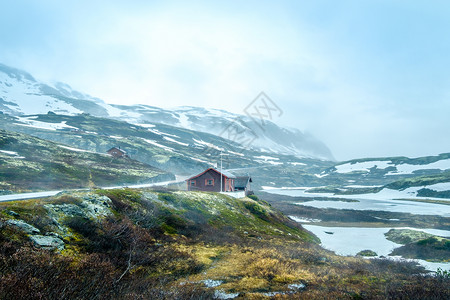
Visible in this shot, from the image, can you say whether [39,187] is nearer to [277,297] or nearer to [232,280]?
[232,280]

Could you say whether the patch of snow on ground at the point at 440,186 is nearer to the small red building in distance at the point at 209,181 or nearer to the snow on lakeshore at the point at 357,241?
the snow on lakeshore at the point at 357,241

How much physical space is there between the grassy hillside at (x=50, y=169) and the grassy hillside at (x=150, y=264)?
29058mm

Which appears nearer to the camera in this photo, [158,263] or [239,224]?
[158,263]

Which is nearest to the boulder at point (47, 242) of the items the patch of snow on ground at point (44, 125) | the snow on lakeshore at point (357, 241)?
the snow on lakeshore at point (357, 241)

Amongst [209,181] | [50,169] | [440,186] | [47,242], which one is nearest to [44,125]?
[50,169]

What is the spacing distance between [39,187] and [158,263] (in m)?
38.6

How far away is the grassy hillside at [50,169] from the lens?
4512 cm

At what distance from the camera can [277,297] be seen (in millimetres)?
10586

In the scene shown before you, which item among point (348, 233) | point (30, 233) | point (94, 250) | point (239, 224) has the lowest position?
point (348, 233)

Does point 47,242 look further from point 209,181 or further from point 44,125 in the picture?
point 44,125

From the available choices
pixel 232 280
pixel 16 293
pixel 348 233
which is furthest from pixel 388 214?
pixel 16 293

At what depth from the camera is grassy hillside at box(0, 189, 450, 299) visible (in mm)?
8086

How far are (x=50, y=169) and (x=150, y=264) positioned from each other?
5648 centimetres

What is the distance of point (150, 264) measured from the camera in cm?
1327
